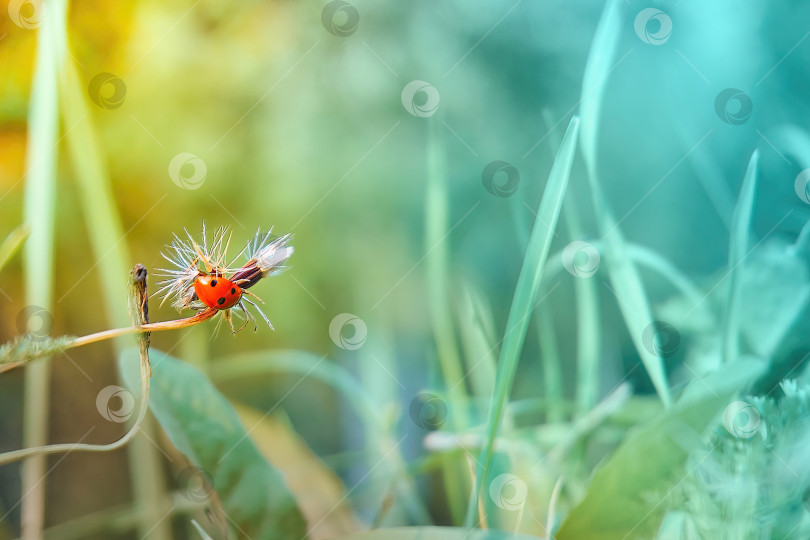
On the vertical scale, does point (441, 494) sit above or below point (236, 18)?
below

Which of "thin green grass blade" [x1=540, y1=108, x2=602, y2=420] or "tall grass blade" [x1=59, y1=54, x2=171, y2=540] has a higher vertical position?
"tall grass blade" [x1=59, y1=54, x2=171, y2=540]

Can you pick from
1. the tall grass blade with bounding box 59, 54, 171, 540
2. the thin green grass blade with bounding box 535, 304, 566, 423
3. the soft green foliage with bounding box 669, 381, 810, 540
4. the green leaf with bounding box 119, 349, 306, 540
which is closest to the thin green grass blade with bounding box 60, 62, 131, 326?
the tall grass blade with bounding box 59, 54, 171, 540

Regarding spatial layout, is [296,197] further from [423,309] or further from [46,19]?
[46,19]

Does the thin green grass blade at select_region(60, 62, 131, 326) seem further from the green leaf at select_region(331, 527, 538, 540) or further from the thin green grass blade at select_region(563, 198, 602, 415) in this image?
the thin green grass blade at select_region(563, 198, 602, 415)

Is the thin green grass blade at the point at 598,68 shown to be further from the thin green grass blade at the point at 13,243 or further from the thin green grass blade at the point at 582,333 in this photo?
the thin green grass blade at the point at 13,243

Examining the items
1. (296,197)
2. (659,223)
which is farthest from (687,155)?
(296,197)

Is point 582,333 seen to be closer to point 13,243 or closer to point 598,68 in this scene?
point 598,68

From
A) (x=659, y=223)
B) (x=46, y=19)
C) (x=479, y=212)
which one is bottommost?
(x=659, y=223)
